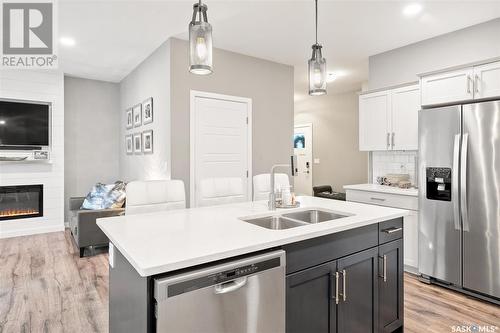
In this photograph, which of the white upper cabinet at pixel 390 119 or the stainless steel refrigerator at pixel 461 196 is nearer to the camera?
the stainless steel refrigerator at pixel 461 196

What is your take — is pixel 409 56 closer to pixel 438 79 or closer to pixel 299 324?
pixel 438 79

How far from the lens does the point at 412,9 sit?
118 inches

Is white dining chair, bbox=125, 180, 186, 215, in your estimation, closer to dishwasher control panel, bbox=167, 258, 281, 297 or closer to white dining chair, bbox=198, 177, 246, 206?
white dining chair, bbox=198, 177, 246, 206

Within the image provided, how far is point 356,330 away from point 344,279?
0.35 metres

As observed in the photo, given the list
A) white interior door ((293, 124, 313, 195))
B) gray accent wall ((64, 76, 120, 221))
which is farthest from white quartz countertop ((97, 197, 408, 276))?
white interior door ((293, 124, 313, 195))

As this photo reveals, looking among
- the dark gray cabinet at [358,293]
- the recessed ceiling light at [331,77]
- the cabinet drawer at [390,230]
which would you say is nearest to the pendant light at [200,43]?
the dark gray cabinet at [358,293]

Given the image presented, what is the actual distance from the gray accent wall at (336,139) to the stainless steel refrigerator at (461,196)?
3.39 meters

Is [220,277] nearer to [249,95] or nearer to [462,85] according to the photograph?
[462,85]

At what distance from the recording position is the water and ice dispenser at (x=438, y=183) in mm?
2861

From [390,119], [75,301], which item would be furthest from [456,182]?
[75,301]

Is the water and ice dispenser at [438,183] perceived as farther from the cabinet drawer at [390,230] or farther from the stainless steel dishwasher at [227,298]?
the stainless steel dishwasher at [227,298]

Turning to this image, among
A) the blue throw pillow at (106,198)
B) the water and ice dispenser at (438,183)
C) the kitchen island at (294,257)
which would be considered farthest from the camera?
the blue throw pillow at (106,198)

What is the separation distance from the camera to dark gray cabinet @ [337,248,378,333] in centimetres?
170

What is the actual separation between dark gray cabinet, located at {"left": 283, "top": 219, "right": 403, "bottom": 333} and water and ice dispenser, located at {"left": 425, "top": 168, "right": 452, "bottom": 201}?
116 centimetres
